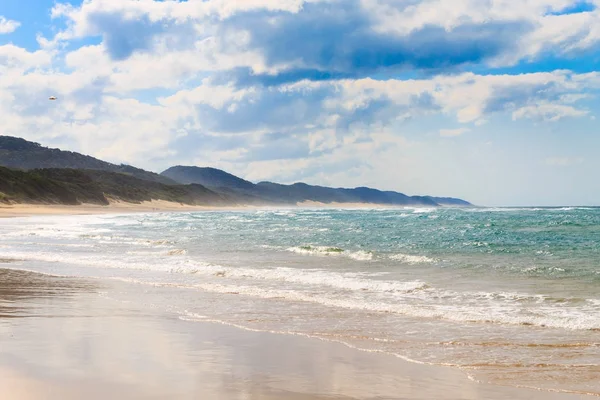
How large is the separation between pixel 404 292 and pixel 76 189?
117m

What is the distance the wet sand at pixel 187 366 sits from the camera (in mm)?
7238

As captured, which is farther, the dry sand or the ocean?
the dry sand

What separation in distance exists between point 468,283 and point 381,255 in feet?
29.6

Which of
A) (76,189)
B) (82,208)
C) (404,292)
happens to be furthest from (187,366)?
(76,189)

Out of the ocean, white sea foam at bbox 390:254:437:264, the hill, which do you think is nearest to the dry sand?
the hill

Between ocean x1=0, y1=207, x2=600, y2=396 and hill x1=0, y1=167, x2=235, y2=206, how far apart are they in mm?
73531

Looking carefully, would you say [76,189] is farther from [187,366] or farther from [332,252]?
[187,366]

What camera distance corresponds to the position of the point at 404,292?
16.7 m

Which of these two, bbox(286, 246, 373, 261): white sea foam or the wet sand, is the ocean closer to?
bbox(286, 246, 373, 261): white sea foam

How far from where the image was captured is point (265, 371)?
8.33 meters

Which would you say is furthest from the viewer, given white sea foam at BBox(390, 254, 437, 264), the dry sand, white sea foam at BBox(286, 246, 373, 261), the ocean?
the dry sand

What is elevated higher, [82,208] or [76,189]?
[76,189]

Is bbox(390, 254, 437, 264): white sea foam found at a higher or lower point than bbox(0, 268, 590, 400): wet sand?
higher

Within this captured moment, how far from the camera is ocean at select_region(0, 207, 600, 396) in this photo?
987 cm
